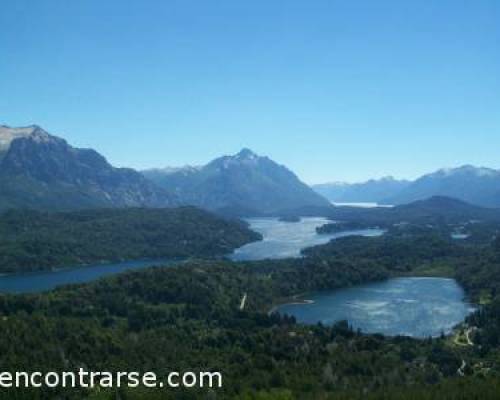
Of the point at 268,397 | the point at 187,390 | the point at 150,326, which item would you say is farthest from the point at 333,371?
the point at 150,326

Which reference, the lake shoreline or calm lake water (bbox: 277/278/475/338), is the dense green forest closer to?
the lake shoreline

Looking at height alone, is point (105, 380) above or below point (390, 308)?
above

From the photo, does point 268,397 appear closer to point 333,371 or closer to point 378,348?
point 333,371

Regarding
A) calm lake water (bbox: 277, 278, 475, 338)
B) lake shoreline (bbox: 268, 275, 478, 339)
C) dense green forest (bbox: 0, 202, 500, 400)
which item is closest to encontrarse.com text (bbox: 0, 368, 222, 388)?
dense green forest (bbox: 0, 202, 500, 400)

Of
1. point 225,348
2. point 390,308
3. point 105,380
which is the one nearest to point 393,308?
point 390,308

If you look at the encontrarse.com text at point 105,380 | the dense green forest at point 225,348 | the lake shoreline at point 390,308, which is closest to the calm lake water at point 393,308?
the lake shoreline at point 390,308

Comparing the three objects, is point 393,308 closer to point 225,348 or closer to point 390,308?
point 390,308

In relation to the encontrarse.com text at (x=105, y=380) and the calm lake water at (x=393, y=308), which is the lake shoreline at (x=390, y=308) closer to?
the calm lake water at (x=393, y=308)
